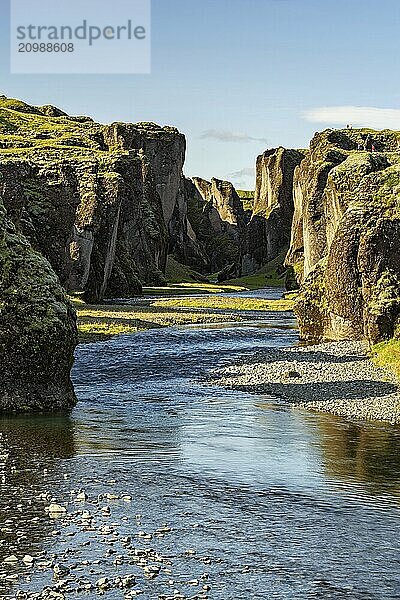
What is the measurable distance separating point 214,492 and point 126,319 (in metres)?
55.9

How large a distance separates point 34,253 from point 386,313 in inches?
1100

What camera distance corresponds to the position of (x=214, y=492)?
23250 mm

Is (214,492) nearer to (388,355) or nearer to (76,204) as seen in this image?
(388,355)

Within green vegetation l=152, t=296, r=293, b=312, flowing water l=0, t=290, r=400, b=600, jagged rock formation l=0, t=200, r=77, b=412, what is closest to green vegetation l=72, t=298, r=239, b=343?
green vegetation l=152, t=296, r=293, b=312

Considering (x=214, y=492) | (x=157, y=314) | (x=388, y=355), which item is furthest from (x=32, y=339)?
(x=157, y=314)

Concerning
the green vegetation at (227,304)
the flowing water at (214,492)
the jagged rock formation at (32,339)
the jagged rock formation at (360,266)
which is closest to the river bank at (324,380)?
the flowing water at (214,492)

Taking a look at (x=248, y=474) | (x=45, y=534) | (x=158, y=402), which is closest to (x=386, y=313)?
(x=158, y=402)

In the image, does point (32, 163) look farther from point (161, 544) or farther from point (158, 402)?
point (161, 544)

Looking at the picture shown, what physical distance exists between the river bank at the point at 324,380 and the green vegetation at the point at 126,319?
1658cm

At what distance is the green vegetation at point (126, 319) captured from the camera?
220ft

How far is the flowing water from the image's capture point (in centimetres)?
1734

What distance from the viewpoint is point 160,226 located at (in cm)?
18425

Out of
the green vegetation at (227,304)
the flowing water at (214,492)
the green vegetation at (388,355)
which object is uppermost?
the green vegetation at (227,304)

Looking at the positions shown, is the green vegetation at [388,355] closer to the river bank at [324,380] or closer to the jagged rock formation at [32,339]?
the river bank at [324,380]
